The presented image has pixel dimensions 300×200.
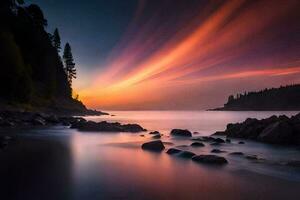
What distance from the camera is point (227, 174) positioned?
576 inches

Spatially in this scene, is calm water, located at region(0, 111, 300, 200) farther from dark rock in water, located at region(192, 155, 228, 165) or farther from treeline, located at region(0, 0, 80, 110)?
treeline, located at region(0, 0, 80, 110)

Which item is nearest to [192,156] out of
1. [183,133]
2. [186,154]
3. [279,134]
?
[186,154]

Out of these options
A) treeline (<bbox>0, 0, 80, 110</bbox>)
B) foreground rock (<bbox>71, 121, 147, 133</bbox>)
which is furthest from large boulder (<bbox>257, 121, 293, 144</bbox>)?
treeline (<bbox>0, 0, 80, 110</bbox>)

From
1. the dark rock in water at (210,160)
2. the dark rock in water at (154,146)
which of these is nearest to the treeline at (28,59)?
the dark rock in water at (154,146)

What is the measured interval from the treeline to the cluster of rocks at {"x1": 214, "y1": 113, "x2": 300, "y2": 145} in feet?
152

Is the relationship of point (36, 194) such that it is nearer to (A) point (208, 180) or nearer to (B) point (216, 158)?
(A) point (208, 180)

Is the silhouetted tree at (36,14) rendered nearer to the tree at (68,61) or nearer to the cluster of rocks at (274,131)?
the tree at (68,61)

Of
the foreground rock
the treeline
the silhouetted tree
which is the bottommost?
the foreground rock

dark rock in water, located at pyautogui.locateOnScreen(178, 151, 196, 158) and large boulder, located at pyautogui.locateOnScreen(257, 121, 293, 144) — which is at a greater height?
large boulder, located at pyautogui.locateOnScreen(257, 121, 293, 144)

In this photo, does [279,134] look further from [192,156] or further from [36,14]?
[36,14]

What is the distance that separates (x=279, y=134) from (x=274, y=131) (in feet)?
3.14

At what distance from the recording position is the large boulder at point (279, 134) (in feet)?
93.5

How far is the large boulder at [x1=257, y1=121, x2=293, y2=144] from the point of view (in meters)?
28.5

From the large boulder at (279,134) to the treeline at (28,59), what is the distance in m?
49.5
